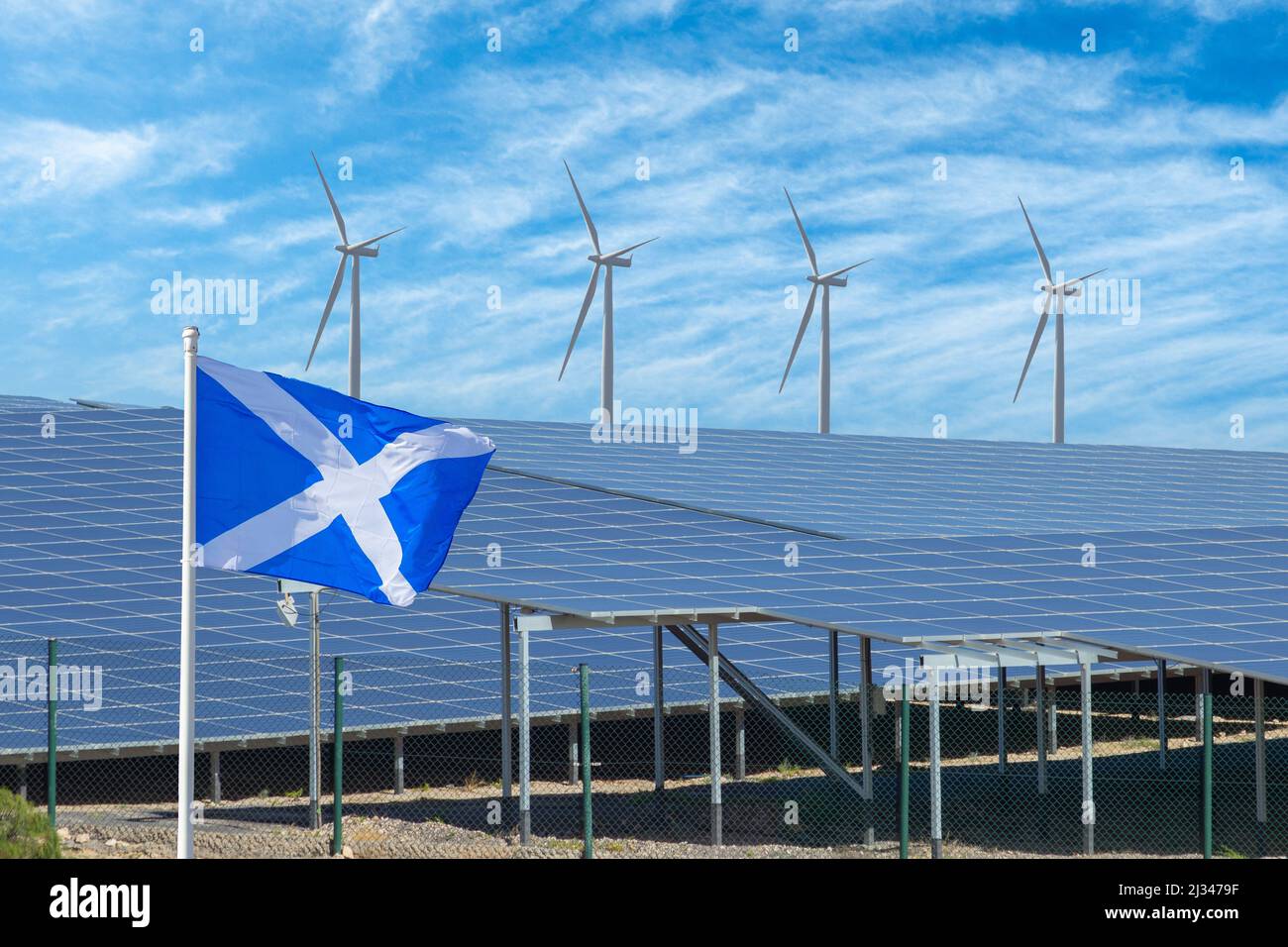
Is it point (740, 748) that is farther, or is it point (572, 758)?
point (572, 758)

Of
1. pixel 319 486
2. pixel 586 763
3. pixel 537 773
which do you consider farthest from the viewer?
pixel 537 773

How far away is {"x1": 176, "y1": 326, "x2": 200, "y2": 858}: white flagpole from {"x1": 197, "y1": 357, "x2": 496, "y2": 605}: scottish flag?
165 mm

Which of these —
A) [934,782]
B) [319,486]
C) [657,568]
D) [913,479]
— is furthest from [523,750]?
[913,479]

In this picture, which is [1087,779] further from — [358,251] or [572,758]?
[358,251]

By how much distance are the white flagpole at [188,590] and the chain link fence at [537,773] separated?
6.15m

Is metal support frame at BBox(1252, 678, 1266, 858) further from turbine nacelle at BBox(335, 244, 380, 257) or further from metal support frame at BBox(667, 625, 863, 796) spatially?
turbine nacelle at BBox(335, 244, 380, 257)

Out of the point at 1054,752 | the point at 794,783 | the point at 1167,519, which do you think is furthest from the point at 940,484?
the point at 794,783

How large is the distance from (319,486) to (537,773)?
1594cm

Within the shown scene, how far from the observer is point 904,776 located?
66.3ft

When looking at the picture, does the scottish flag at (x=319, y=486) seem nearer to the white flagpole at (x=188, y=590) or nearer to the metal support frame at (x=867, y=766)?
the white flagpole at (x=188, y=590)

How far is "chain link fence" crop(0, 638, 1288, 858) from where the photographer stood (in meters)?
22.0

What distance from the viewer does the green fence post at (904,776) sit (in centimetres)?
1993

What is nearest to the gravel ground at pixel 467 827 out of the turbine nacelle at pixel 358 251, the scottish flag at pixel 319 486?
the scottish flag at pixel 319 486

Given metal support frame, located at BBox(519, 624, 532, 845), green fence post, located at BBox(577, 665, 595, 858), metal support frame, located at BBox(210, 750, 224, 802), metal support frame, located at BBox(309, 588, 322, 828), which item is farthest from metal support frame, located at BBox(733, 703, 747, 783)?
metal support frame, located at BBox(210, 750, 224, 802)
